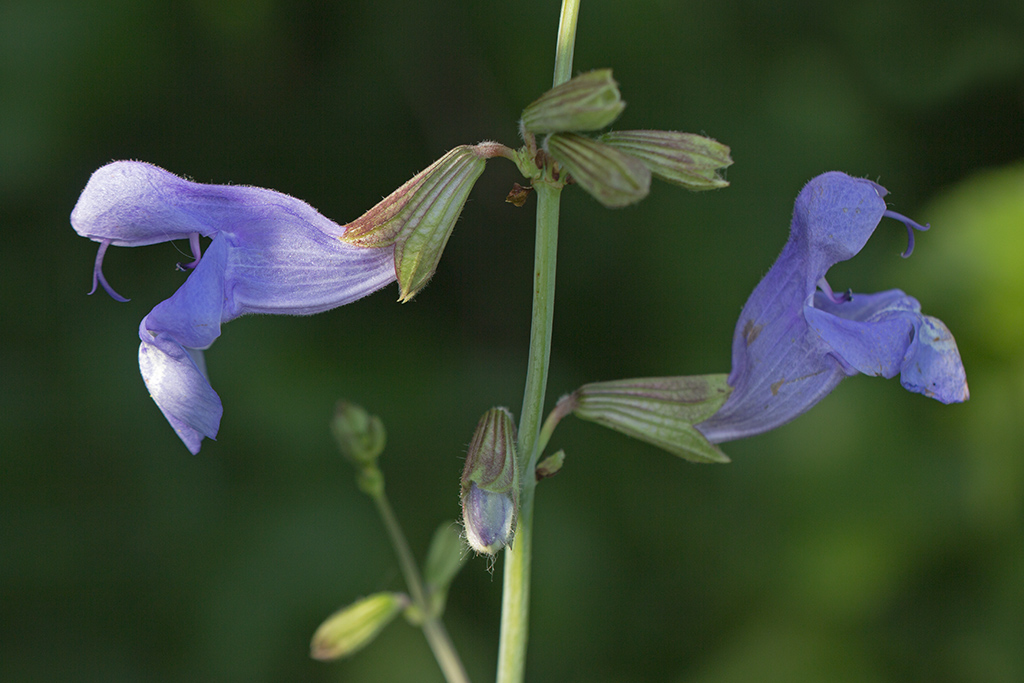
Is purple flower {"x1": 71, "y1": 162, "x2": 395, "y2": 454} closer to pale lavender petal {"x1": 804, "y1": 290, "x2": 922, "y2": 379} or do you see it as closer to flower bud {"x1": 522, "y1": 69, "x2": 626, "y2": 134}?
flower bud {"x1": 522, "y1": 69, "x2": 626, "y2": 134}

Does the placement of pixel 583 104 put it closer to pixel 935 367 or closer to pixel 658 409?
pixel 658 409

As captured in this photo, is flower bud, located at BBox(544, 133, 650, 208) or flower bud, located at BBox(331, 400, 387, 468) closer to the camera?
flower bud, located at BBox(544, 133, 650, 208)

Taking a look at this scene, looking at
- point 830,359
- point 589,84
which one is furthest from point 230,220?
point 830,359

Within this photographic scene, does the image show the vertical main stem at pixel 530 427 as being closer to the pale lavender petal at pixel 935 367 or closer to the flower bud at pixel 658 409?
the flower bud at pixel 658 409

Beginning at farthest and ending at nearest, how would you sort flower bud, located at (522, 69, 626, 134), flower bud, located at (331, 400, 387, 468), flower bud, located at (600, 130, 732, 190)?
flower bud, located at (331, 400, 387, 468) → flower bud, located at (600, 130, 732, 190) → flower bud, located at (522, 69, 626, 134)

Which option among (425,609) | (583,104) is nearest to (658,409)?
(583,104)

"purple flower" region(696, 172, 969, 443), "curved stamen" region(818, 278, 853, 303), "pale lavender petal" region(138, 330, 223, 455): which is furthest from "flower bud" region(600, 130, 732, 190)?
"pale lavender petal" region(138, 330, 223, 455)
